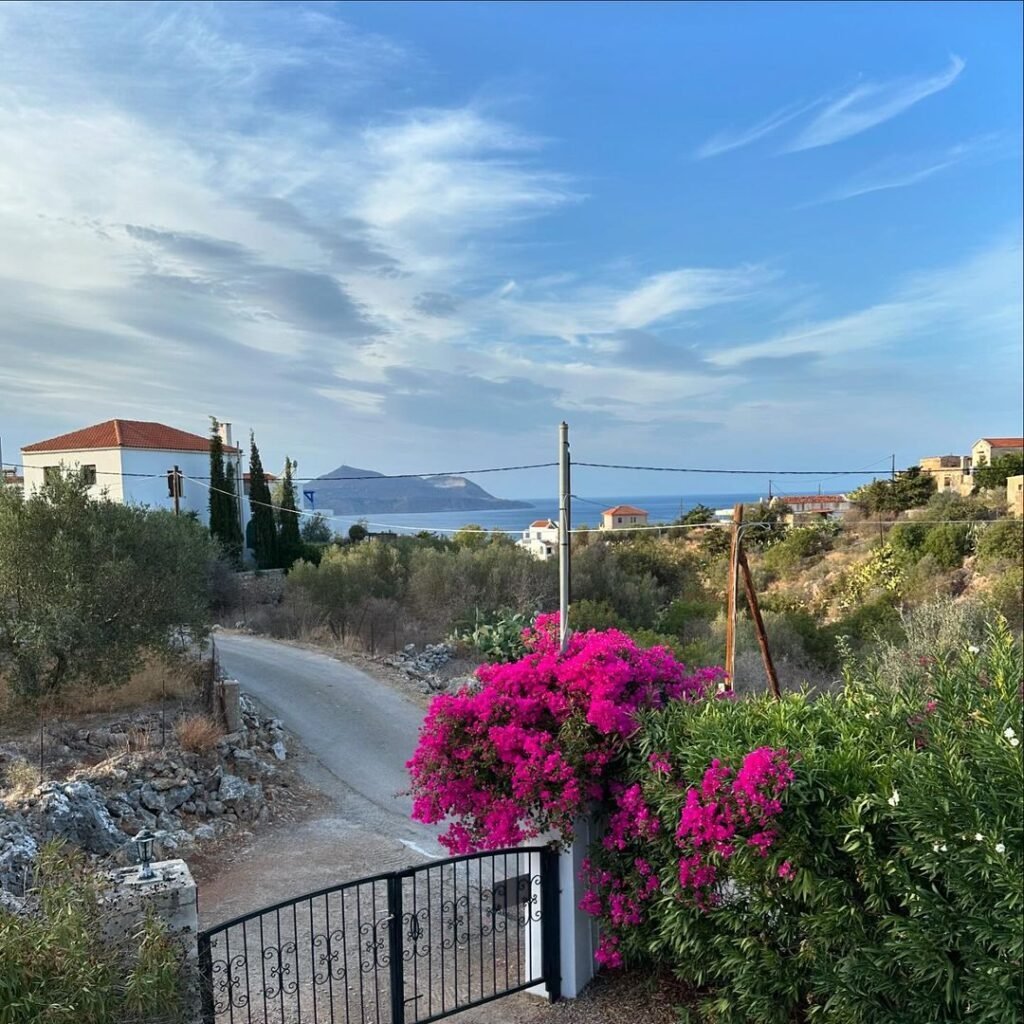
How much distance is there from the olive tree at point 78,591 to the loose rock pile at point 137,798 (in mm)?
1193

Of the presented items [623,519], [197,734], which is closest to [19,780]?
[197,734]

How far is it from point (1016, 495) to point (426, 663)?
3197 cm

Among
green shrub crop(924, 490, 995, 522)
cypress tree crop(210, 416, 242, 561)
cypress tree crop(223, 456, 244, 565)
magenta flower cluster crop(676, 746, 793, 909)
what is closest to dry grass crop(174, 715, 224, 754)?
magenta flower cluster crop(676, 746, 793, 909)

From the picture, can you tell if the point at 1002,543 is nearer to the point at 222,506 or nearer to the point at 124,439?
the point at 222,506

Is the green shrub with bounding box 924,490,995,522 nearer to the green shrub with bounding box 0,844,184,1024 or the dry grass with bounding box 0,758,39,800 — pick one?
the dry grass with bounding box 0,758,39,800

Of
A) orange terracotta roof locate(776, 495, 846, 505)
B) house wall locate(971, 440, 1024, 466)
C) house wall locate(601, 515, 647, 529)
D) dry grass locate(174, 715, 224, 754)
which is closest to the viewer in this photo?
dry grass locate(174, 715, 224, 754)

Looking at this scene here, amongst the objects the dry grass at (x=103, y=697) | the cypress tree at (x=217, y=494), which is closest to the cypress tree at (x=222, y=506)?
the cypress tree at (x=217, y=494)

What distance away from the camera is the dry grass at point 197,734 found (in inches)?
379

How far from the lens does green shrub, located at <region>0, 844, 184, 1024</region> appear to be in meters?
3.31

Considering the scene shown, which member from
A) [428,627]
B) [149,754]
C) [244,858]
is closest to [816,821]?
[244,858]

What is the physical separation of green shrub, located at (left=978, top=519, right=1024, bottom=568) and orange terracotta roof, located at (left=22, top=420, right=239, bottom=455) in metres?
32.9

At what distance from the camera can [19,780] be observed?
837 centimetres

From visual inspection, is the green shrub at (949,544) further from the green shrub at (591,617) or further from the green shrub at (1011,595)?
the green shrub at (591,617)

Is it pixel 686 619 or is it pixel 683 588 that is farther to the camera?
pixel 683 588
